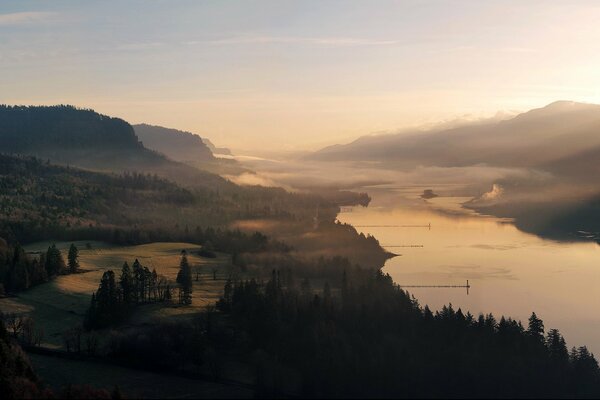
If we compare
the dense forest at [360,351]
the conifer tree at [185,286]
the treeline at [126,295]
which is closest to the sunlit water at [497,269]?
the dense forest at [360,351]

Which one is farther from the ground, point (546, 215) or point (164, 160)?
point (164, 160)

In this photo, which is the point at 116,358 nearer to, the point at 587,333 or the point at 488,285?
the point at 587,333

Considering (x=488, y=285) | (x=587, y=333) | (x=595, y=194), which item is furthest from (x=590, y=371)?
(x=595, y=194)

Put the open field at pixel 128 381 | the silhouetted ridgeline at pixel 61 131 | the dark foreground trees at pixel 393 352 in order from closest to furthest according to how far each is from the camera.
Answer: the dark foreground trees at pixel 393 352, the open field at pixel 128 381, the silhouetted ridgeline at pixel 61 131

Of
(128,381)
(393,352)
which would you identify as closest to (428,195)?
(393,352)

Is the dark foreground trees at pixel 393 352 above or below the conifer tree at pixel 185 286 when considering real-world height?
below

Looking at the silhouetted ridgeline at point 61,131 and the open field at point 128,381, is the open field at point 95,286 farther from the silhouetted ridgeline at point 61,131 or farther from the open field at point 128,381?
the silhouetted ridgeline at point 61,131

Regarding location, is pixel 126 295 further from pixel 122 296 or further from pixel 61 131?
pixel 61 131

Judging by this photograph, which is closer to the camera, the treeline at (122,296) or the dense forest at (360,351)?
the dense forest at (360,351)
